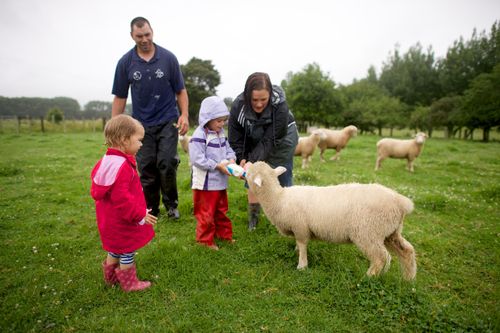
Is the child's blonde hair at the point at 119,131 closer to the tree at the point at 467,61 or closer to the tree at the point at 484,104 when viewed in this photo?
the tree at the point at 484,104

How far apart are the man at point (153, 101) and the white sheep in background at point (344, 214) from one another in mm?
1948

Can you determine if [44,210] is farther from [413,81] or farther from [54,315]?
[413,81]

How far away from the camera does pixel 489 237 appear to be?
5324 mm

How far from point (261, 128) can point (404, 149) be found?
9.91 meters

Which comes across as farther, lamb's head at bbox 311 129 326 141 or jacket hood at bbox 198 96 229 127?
lamb's head at bbox 311 129 326 141

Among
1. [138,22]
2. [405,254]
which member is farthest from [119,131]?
[405,254]

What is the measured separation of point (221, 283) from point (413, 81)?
71.0m

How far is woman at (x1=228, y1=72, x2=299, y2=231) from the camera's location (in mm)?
4309

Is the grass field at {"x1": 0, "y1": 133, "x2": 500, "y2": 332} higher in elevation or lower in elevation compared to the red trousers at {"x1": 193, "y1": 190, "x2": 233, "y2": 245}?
lower

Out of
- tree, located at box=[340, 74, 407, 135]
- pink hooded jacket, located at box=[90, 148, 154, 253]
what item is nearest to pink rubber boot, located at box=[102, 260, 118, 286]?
pink hooded jacket, located at box=[90, 148, 154, 253]

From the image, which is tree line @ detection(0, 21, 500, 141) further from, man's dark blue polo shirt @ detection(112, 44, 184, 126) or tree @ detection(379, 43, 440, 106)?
man's dark blue polo shirt @ detection(112, 44, 184, 126)

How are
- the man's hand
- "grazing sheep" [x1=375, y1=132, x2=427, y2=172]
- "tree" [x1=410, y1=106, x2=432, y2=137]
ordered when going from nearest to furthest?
the man's hand
"grazing sheep" [x1=375, y1=132, x2=427, y2=172]
"tree" [x1=410, y1=106, x2=432, y2=137]

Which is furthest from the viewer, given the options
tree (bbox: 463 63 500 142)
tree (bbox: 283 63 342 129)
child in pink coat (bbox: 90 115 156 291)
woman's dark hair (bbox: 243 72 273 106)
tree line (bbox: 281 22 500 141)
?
tree (bbox: 283 63 342 129)

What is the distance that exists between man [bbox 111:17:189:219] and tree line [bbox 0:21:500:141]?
39538mm
